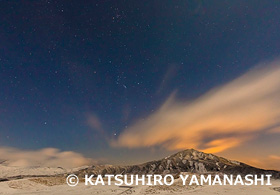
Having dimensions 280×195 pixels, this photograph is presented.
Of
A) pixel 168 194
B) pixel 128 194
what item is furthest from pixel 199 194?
pixel 128 194

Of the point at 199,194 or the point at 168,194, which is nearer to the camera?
the point at 199,194

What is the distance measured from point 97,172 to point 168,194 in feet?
544

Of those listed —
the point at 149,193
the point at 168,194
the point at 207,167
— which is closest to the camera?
the point at 168,194

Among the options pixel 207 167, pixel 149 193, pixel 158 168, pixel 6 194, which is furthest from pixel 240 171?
pixel 6 194

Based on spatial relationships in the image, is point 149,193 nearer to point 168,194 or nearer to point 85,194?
point 168,194

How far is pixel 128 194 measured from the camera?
33344 mm

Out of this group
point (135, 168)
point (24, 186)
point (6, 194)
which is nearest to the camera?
point (6, 194)

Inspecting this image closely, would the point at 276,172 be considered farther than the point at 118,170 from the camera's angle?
No

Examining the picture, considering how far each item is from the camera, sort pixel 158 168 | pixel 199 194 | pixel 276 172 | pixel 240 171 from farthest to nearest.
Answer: pixel 158 168
pixel 240 171
pixel 276 172
pixel 199 194

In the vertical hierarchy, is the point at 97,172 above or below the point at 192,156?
below

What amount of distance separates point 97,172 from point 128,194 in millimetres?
162722

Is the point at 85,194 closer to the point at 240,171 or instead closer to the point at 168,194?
the point at 168,194

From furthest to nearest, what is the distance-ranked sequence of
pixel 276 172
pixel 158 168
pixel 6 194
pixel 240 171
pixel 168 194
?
pixel 158 168 → pixel 240 171 → pixel 276 172 → pixel 6 194 → pixel 168 194

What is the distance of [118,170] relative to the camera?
186125mm
